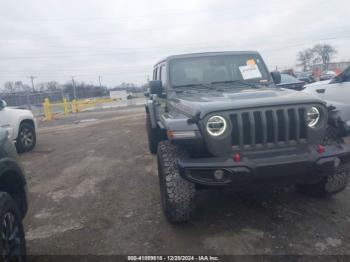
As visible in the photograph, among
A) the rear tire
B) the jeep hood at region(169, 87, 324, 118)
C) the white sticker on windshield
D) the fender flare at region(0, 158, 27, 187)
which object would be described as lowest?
the rear tire

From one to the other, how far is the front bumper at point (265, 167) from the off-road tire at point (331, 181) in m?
0.25

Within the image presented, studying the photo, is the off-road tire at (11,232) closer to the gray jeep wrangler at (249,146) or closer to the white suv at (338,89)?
the gray jeep wrangler at (249,146)

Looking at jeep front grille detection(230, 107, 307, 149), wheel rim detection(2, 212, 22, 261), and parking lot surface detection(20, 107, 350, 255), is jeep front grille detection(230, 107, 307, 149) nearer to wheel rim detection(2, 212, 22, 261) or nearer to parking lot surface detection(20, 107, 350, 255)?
parking lot surface detection(20, 107, 350, 255)

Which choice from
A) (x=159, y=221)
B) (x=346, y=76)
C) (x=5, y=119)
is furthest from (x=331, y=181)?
(x=5, y=119)

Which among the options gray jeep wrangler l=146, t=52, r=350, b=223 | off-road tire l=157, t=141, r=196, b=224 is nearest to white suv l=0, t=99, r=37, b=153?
off-road tire l=157, t=141, r=196, b=224

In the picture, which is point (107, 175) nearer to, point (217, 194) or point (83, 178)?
point (83, 178)

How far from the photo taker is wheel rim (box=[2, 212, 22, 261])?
2.52m

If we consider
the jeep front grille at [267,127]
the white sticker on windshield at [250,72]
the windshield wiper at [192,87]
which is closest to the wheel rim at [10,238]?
the jeep front grille at [267,127]

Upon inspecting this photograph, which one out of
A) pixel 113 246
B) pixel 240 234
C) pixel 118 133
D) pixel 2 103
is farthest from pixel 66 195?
pixel 118 133

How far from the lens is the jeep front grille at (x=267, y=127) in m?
3.18

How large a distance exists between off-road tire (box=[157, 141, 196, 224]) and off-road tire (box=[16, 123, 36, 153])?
6264 mm

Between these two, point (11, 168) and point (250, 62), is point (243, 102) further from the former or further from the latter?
point (11, 168)

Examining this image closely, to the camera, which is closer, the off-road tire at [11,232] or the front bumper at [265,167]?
the off-road tire at [11,232]

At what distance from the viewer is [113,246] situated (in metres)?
3.36
